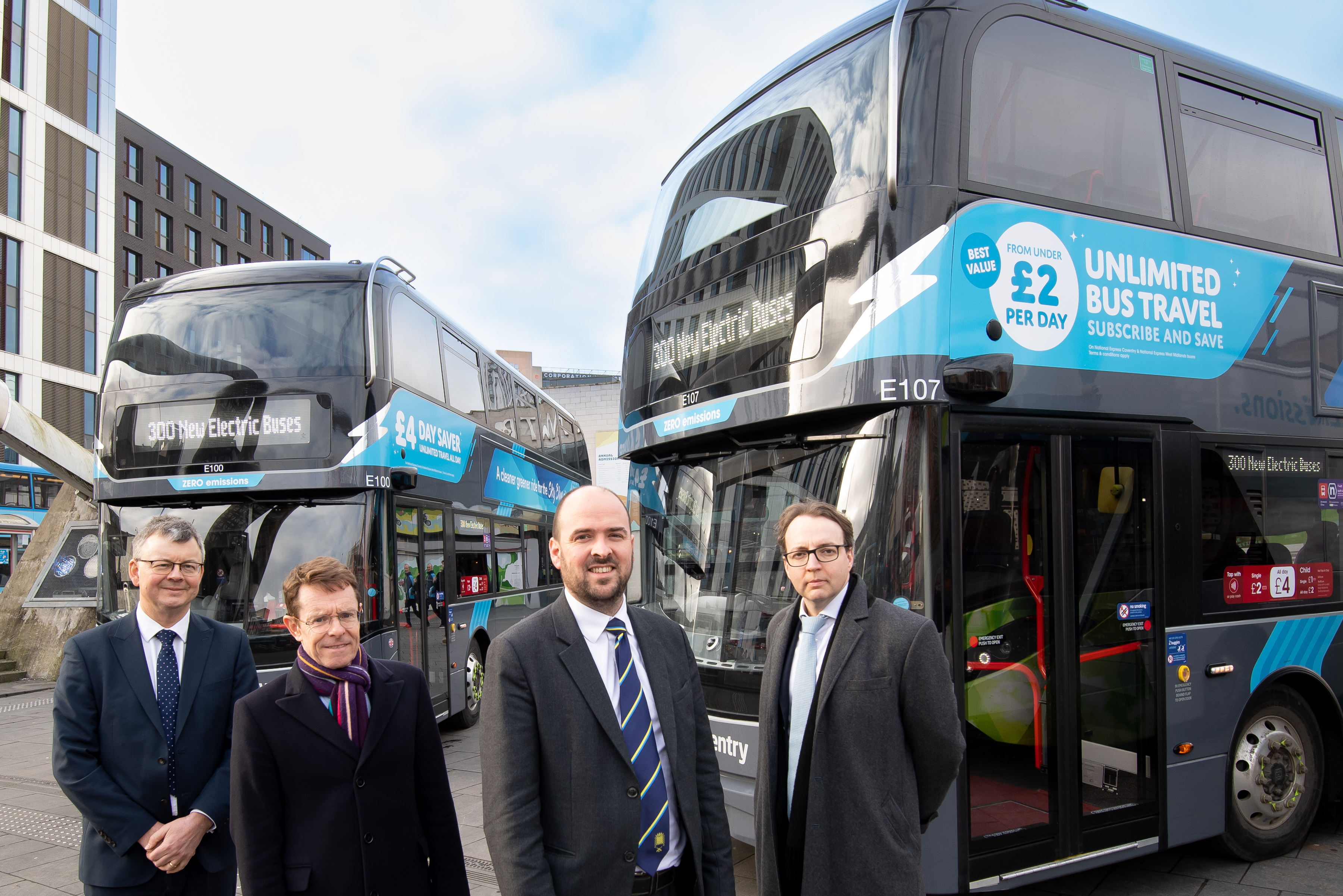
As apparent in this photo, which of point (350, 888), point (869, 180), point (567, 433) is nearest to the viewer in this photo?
point (350, 888)

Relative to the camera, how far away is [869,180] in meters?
4.35

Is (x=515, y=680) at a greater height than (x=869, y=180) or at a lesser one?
lesser

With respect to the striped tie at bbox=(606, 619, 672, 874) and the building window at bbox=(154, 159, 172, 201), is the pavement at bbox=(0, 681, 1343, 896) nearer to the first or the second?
the striped tie at bbox=(606, 619, 672, 874)

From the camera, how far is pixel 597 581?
2.28 m

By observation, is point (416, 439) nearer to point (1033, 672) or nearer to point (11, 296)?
point (1033, 672)

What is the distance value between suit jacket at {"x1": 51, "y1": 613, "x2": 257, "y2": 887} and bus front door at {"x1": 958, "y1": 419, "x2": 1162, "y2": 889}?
10.0 feet

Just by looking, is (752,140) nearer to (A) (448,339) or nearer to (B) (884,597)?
(B) (884,597)

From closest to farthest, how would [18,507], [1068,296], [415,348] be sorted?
[1068,296]
[415,348]
[18,507]

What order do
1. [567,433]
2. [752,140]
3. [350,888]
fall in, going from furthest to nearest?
1. [567,433]
2. [752,140]
3. [350,888]

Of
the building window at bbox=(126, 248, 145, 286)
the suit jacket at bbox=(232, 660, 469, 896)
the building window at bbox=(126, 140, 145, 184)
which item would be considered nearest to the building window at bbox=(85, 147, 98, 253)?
the building window at bbox=(126, 248, 145, 286)

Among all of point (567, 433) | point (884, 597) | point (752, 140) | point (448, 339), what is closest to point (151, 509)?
point (448, 339)

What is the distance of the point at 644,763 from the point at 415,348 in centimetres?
720

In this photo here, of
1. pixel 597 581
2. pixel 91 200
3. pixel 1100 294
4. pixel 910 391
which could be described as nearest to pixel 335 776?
pixel 597 581

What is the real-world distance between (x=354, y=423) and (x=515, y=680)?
5773 mm
